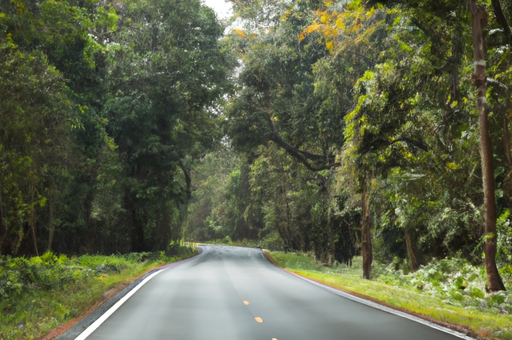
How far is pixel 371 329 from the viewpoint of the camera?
8.28m

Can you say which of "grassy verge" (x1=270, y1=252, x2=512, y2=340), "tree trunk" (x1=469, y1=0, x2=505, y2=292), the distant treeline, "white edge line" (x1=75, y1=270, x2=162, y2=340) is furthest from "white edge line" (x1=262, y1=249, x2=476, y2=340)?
the distant treeline

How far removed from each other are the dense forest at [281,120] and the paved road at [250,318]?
4351 millimetres

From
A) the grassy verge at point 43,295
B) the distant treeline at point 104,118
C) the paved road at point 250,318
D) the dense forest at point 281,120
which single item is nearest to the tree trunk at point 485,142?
the dense forest at point 281,120

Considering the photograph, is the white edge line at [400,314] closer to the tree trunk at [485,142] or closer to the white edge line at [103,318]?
the tree trunk at [485,142]

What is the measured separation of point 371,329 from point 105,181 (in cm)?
2199

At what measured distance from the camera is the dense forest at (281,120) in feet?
43.7

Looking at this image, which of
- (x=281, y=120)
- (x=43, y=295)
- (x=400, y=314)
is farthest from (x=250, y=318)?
(x=281, y=120)

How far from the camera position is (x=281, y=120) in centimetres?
3127

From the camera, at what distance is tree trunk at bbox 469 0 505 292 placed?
11.3m

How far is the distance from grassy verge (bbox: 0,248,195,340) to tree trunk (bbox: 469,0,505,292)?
9182 millimetres

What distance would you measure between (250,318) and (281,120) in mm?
22854

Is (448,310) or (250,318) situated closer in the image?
(250,318)

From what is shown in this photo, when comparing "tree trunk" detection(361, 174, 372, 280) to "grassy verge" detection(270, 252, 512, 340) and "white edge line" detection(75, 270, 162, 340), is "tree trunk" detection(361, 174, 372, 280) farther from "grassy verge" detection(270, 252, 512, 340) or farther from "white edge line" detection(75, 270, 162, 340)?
"white edge line" detection(75, 270, 162, 340)

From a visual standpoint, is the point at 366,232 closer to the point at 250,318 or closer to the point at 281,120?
the point at 281,120
